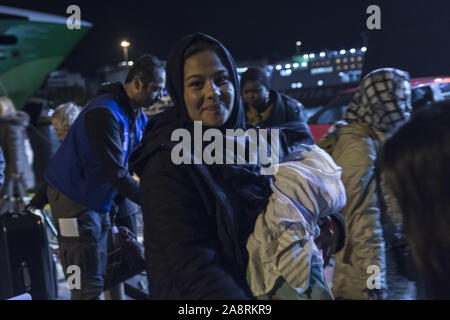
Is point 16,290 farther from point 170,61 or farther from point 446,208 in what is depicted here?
point 446,208

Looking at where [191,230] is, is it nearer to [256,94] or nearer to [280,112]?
[280,112]

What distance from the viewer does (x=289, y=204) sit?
118 cm

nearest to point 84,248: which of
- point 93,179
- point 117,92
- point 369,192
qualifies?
point 93,179

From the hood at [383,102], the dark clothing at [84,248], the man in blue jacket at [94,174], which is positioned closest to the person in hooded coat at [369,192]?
the hood at [383,102]

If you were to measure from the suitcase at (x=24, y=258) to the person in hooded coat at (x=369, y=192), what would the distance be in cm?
240

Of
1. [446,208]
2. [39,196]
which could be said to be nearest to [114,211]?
[39,196]

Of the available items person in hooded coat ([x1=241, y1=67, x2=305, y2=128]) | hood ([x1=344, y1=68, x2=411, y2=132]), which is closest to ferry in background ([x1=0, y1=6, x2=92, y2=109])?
person in hooded coat ([x1=241, y1=67, x2=305, y2=128])

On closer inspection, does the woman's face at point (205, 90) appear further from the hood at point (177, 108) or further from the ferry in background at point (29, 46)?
the ferry in background at point (29, 46)

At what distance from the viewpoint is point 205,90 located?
1.38 meters

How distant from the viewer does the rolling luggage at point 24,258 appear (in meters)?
→ 3.42

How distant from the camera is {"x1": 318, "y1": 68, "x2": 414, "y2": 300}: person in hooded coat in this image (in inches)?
91.8
